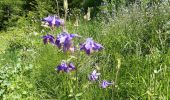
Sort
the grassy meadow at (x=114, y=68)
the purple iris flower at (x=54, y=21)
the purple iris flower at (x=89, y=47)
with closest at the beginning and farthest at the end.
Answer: the purple iris flower at (x=89, y=47), the purple iris flower at (x=54, y=21), the grassy meadow at (x=114, y=68)

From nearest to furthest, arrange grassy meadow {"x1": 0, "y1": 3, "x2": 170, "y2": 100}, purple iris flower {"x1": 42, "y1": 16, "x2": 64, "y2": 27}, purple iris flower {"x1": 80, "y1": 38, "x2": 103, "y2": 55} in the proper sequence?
purple iris flower {"x1": 80, "y1": 38, "x2": 103, "y2": 55} < purple iris flower {"x1": 42, "y1": 16, "x2": 64, "y2": 27} < grassy meadow {"x1": 0, "y1": 3, "x2": 170, "y2": 100}

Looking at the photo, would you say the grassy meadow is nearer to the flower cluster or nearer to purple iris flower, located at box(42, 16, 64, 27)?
the flower cluster

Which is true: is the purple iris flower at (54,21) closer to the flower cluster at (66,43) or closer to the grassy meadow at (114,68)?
the flower cluster at (66,43)

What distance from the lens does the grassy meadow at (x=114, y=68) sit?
382cm

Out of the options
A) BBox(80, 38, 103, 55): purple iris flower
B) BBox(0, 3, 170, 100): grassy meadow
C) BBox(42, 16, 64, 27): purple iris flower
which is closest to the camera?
BBox(80, 38, 103, 55): purple iris flower

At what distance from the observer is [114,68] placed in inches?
179

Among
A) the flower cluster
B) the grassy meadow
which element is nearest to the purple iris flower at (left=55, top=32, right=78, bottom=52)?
the flower cluster

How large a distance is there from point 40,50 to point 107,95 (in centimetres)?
298

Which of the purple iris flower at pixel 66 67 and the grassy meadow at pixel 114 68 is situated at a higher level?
the purple iris flower at pixel 66 67

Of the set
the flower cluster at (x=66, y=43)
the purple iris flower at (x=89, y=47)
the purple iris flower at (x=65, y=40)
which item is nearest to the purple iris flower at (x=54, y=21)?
the flower cluster at (x=66, y=43)

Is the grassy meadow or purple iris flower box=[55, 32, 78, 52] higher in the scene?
purple iris flower box=[55, 32, 78, 52]

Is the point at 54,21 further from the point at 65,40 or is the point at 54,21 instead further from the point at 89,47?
the point at 89,47

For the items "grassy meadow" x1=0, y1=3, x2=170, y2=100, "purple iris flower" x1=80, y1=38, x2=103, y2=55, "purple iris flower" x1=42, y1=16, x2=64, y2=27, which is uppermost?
"purple iris flower" x1=42, y1=16, x2=64, y2=27

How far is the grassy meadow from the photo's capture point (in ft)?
12.5
